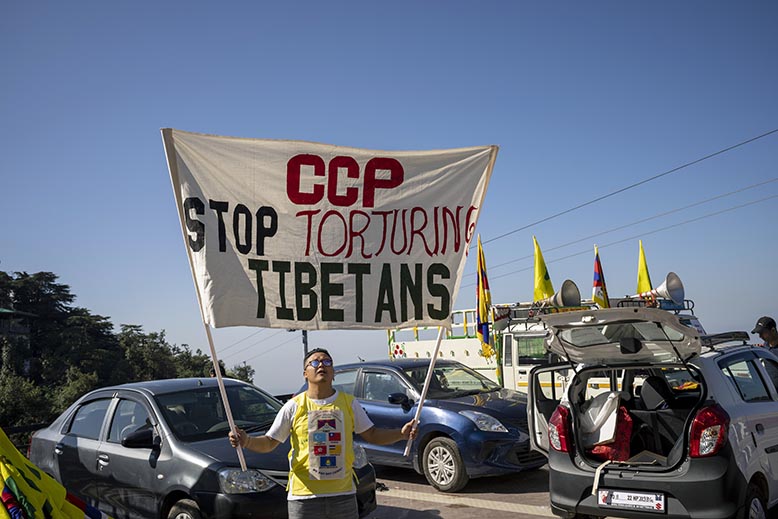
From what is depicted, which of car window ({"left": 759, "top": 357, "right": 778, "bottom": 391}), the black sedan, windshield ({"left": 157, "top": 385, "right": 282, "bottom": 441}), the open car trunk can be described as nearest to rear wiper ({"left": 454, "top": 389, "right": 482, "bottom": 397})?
the black sedan

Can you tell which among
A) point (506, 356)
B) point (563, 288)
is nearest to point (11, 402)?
point (506, 356)

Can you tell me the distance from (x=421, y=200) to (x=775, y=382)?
4.35m

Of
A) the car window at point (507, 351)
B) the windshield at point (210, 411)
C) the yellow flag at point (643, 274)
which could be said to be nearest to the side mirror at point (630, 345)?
the windshield at point (210, 411)

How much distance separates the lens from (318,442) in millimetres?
4273

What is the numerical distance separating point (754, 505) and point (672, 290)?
28.4 feet

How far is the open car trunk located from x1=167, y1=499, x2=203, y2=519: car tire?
10.9 ft

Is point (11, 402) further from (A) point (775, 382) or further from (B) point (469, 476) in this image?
(A) point (775, 382)

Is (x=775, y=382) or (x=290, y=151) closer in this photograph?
(x=290, y=151)

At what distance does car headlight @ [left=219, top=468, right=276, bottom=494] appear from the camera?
5.88m

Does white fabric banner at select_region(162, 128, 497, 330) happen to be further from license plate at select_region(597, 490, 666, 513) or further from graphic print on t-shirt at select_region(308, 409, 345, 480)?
license plate at select_region(597, 490, 666, 513)

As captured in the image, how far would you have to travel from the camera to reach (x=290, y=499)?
426 centimetres

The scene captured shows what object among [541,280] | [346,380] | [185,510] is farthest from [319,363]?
[541,280]

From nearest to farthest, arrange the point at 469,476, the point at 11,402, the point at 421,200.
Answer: the point at 421,200 < the point at 469,476 < the point at 11,402

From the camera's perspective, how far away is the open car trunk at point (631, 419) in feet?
19.9
